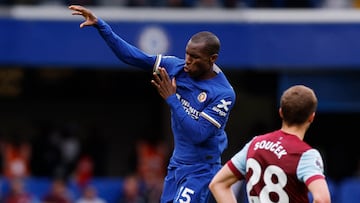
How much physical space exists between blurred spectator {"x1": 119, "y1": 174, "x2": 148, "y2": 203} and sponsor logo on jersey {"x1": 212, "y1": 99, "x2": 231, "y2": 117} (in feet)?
27.1

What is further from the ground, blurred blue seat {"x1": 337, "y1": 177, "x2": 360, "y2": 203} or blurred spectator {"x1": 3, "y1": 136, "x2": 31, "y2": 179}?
blurred blue seat {"x1": 337, "y1": 177, "x2": 360, "y2": 203}

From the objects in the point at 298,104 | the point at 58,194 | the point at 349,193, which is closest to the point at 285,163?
the point at 298,104

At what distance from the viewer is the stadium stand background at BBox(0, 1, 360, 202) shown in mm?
17312

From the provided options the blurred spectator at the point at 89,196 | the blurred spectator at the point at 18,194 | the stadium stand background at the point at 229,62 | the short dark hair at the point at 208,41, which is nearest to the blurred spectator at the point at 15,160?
the blurred spectator at the point at 18,194

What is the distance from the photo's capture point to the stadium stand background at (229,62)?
682 inches

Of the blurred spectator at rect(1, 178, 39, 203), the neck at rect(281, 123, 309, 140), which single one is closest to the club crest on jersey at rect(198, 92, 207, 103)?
the neck at rect(281, 123, 309, 140)

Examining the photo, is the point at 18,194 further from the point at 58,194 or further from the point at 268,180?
the point at 268,180

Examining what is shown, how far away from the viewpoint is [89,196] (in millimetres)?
15836

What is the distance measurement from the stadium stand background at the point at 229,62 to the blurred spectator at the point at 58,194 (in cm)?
174

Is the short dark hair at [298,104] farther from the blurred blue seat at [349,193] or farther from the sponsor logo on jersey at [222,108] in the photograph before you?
the blurred blue seat at [349,193]

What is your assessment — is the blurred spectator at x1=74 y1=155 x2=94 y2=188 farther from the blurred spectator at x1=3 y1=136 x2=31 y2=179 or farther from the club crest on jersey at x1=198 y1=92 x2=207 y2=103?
the club crest on jersey at x1=198 y1=92 x2=207 y2=103

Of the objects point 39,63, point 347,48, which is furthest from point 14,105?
point 347,48

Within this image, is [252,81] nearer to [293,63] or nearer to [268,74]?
[268,74]

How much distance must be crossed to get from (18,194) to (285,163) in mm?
10169
